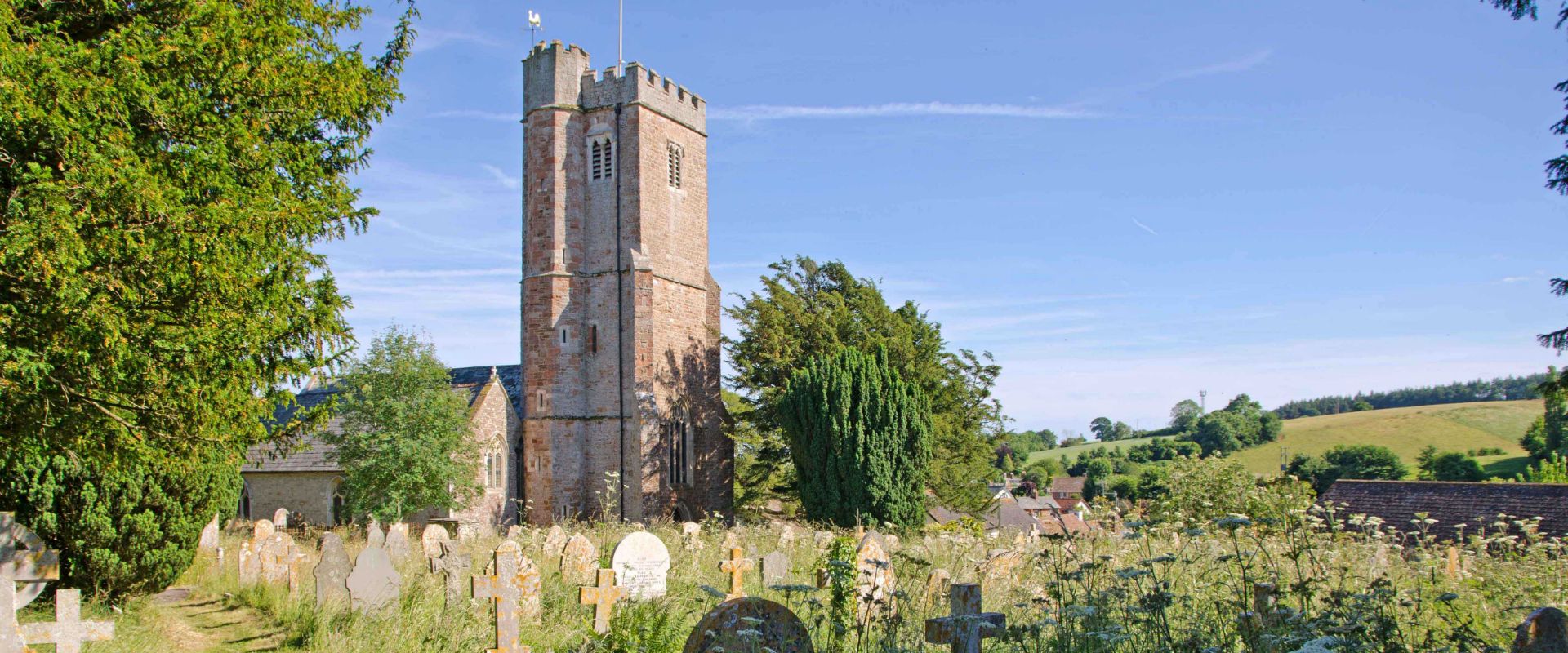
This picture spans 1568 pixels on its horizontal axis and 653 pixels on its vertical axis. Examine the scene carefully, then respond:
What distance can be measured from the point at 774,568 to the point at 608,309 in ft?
61.1

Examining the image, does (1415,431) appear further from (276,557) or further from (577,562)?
(276,557)

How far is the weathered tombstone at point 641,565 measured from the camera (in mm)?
10227

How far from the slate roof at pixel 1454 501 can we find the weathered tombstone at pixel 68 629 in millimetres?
21591

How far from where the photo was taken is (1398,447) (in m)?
63.9

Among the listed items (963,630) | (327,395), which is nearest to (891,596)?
(963,630)

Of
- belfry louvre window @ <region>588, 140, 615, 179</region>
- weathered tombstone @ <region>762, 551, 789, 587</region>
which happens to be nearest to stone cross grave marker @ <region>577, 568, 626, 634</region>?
weathered tombstone @ <region>762, 551, 789, 587</region>

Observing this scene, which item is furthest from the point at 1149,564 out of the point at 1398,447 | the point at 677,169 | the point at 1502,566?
the point at 1398,447

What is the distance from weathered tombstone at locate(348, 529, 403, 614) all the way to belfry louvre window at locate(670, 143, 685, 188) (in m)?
21.8

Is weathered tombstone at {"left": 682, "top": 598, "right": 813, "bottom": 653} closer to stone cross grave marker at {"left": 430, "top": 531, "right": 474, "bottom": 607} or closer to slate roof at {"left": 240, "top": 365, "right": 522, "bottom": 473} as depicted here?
stone cross grave marker at {"left": 430, "top": 531, "right": 474, "bottom": 607}

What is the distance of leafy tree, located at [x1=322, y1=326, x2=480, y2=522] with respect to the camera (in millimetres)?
23438

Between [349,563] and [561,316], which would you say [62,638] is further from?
[561,316]

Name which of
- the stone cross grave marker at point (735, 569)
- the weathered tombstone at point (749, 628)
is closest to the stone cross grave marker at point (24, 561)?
the stone cross grave marker at point (735, 569)

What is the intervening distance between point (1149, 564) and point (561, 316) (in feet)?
83.1

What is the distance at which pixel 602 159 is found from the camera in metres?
29.6
